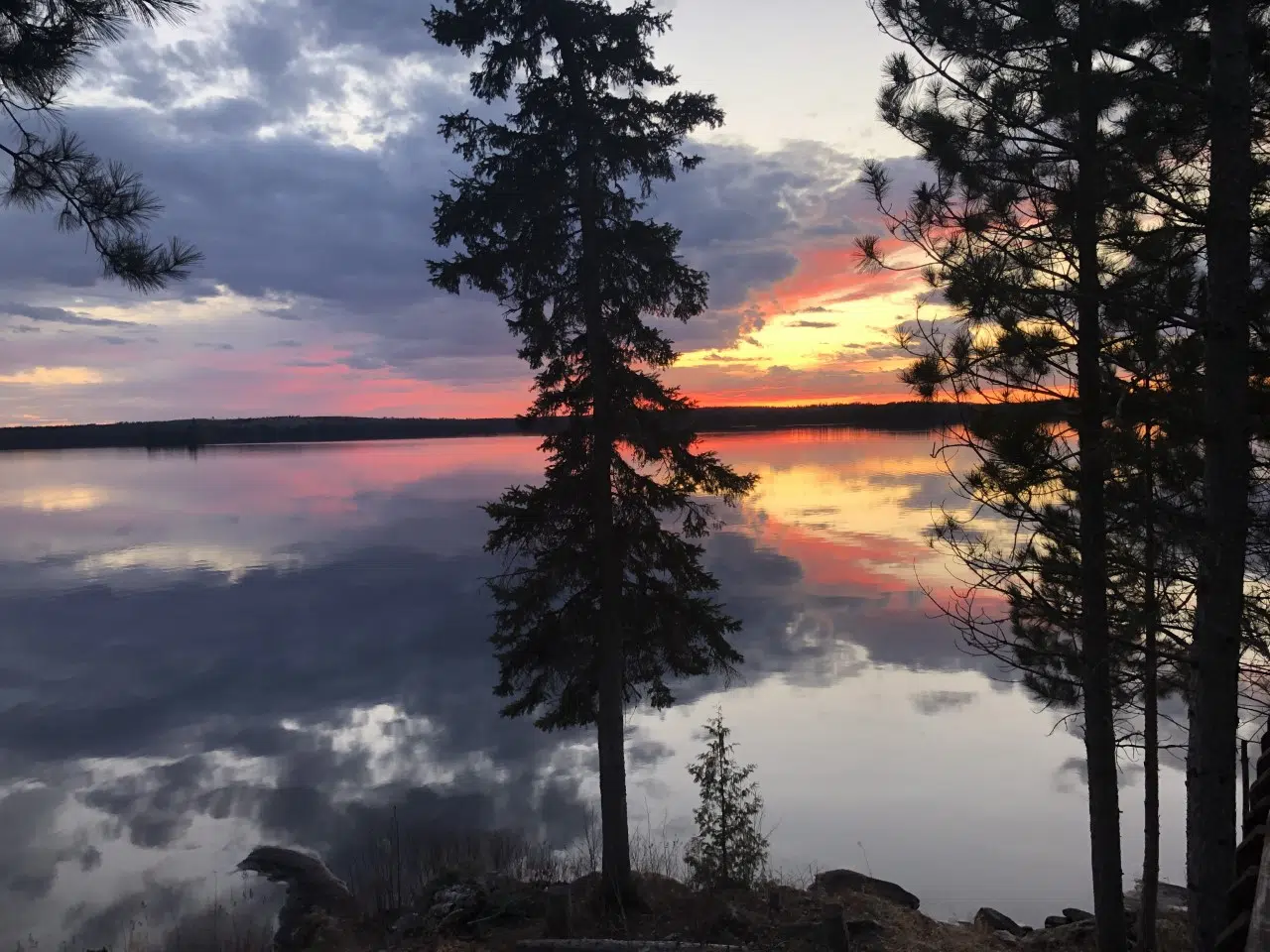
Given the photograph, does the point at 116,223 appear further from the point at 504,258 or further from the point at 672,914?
the point at 672,914

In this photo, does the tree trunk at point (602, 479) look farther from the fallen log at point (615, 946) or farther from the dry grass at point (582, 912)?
the fallen log at point (615, 946)

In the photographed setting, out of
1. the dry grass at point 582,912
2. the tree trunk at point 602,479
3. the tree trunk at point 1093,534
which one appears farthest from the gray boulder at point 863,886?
the tree trunk at point 1093,534

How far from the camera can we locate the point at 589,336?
15.5 m

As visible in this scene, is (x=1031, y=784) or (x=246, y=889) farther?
(x=1031, y=784)

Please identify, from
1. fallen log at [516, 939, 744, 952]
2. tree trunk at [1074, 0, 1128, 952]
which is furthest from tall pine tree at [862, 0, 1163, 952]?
fallen log at [516, 939, 744, 952]

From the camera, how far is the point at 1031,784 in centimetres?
2380

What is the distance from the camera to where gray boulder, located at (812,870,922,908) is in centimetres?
1627

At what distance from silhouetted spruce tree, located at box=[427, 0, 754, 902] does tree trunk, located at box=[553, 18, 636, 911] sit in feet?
0.09

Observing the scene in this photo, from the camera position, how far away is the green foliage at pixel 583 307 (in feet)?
50.7

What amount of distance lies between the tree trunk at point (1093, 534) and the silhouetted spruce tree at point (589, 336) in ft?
22.5

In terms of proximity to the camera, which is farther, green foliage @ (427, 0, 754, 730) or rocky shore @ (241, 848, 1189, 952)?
green foliage @ (427, 0, 754, 730)

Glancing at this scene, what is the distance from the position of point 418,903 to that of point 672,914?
4309 millimetres

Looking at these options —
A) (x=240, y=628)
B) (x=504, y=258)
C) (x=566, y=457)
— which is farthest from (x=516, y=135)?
(x=240, y=628)

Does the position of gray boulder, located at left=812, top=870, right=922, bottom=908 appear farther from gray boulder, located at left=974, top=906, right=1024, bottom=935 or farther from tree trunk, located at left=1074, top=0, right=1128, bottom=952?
tree trunk, located at left=1074, top=0, right=1128, bottom=952
